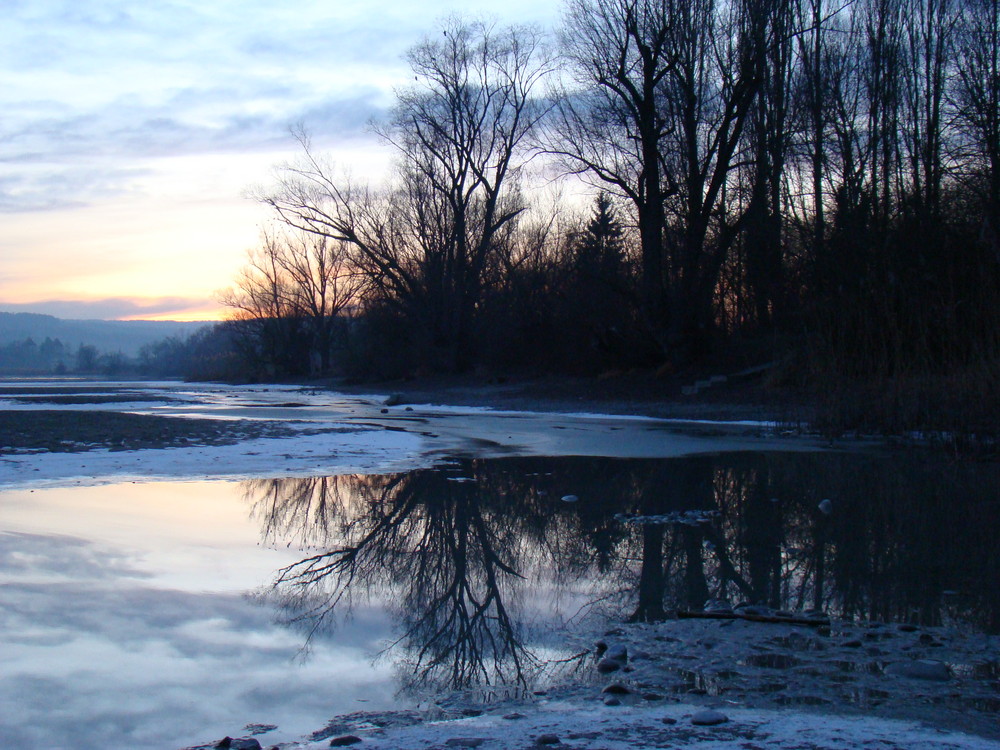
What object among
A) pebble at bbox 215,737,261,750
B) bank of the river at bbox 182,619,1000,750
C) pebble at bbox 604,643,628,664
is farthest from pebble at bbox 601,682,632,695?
pebble at bbox 215,737,261,750

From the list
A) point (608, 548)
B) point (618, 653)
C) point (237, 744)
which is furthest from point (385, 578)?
point (237, 744)

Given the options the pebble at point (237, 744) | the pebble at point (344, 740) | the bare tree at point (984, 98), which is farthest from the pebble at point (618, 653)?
the bare tree at point (984, 98)

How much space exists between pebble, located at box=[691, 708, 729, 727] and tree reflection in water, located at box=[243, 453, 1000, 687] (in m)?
0.99

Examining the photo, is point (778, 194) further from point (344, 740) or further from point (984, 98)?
point (344, 740)

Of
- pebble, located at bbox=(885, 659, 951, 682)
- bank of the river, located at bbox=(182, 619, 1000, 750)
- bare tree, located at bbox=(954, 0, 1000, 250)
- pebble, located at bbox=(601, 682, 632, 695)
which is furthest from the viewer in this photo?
bare tree, located at bbox=(954, 0, 1000, 250)

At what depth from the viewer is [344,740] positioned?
11.0 ft

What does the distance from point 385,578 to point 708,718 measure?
3152mm

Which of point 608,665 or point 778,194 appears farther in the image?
point 778,194

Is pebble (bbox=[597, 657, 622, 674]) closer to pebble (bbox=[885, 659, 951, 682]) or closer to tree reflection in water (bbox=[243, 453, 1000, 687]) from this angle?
tree reflection in water (bbox=[243, 453, 1000, 687])

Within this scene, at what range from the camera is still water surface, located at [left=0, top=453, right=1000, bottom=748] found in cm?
404

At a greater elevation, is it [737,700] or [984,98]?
[984,98]

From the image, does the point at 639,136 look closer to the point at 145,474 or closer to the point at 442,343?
the point at 442,343

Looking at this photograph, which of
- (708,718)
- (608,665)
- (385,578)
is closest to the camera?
(708,718)

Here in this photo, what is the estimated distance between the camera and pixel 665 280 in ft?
98.8
